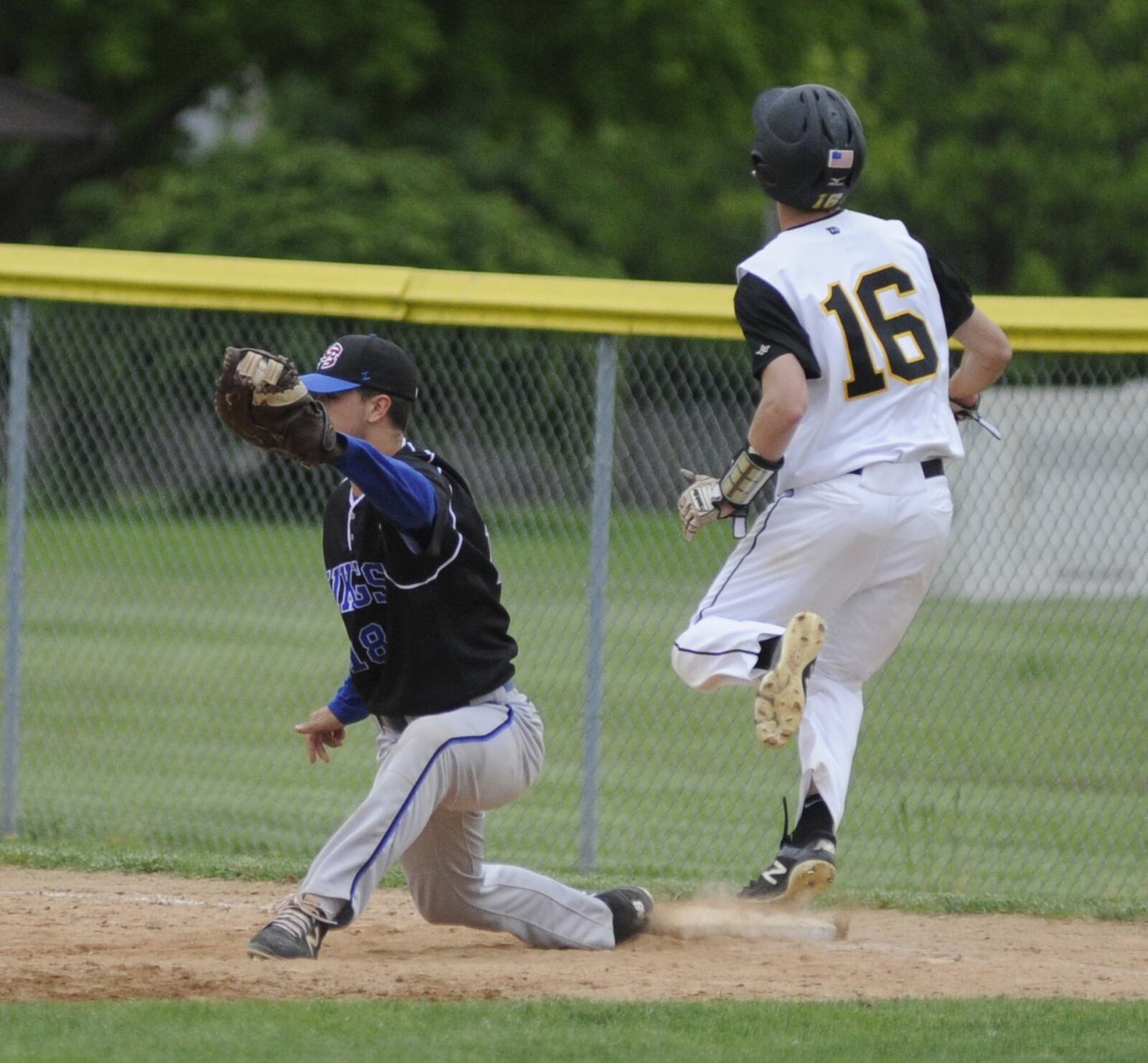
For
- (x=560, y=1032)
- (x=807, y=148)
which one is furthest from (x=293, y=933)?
(x=807, y=148)

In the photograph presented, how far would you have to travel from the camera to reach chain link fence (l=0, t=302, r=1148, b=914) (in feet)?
25.6

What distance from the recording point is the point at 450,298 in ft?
23.4

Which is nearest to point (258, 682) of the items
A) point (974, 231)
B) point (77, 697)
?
point (77, 697)

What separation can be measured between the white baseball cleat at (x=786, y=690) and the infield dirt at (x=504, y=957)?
2.34 ft

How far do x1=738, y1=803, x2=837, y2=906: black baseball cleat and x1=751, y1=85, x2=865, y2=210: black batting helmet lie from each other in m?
1.86

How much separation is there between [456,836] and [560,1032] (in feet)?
3.40

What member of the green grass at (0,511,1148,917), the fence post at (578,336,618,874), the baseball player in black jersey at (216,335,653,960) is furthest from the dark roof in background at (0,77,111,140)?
the baseball player in black jersey at (216,335,653,960)

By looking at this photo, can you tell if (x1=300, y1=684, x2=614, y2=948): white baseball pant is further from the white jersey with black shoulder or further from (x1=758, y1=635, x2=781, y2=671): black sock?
the white jersey with black shoulder

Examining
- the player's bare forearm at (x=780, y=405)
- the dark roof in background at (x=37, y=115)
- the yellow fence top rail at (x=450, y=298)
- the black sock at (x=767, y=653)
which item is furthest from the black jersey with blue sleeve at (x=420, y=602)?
the dark roof in background at (x=37, y=115)

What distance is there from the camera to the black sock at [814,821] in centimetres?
551

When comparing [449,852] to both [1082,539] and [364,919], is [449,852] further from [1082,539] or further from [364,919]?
[1082,539]

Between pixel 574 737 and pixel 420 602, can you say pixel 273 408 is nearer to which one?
pixel 420 602

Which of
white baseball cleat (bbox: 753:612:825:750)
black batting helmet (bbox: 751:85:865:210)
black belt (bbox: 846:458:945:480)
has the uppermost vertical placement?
black batting helmet (bbox: 751:85:865:210)

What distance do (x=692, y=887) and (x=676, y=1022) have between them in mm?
2255
